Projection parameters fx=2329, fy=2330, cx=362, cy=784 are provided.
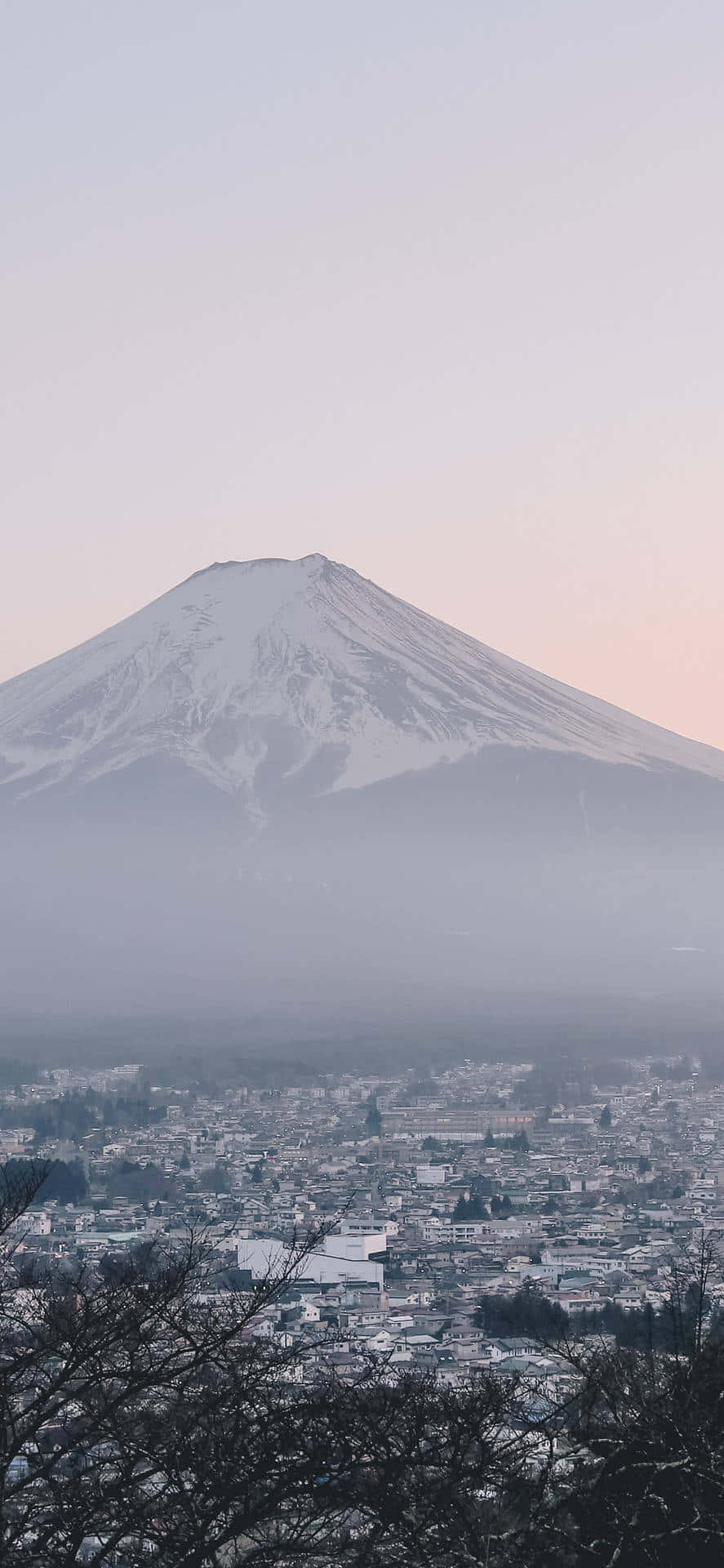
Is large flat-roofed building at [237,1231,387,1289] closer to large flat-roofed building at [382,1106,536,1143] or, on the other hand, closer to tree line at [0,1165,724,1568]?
tree line at [0,1165,724,1568]

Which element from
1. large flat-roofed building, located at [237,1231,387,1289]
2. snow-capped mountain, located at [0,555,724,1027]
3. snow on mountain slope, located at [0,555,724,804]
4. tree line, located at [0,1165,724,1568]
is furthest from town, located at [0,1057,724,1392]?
snow on mountain slope, located at [0,555,724,804]

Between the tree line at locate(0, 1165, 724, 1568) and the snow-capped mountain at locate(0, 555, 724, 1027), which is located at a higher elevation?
the snow-capped mountain at locate(0, 555, 724, 1027)

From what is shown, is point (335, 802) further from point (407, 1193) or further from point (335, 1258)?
point (335, 1258)

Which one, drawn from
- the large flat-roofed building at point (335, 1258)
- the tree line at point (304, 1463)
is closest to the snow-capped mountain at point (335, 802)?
the large flat-roofed building at point (335, 1258)

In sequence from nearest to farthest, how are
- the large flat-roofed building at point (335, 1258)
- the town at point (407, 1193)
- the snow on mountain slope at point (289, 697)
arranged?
1. the town at point (407, 1193)
2. the large flat-roofed building at point (335, 1258)
3. the snow on mountain slope at point (289, 697)

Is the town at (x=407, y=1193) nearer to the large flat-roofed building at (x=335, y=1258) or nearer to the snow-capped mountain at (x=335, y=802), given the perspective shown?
the large flat-roofed building at (x=335, y=1258)

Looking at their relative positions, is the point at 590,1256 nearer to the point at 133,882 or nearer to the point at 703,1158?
the point at 703,1158

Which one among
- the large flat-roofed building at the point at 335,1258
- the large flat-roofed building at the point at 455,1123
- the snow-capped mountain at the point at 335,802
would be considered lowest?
the large flat-roofed building at the point at 335,1258

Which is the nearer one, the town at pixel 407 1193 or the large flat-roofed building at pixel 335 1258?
the town at pixel 407 1193

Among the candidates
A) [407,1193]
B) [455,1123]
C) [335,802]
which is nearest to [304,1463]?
[407,1193]

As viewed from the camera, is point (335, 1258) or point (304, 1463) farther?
point (335, 1258)
